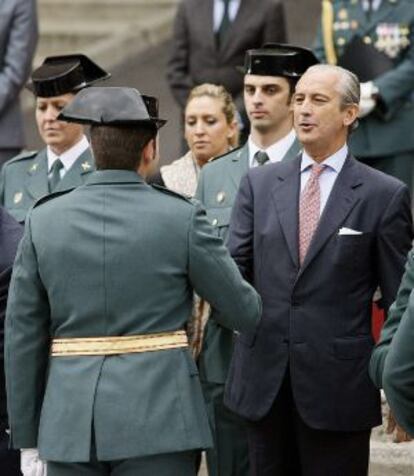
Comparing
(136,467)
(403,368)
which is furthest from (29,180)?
(403,368)

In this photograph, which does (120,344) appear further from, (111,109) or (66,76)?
(66,76)

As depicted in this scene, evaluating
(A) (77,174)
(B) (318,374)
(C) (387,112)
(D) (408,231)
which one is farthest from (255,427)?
(C) (387,112)

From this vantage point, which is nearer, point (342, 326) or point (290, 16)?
point (342, 326)

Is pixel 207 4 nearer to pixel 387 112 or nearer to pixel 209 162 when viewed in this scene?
pixel 387 112

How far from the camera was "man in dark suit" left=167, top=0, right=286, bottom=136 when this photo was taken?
10.8 meters

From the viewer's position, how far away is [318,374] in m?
6.89

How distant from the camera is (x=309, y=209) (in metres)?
6.99

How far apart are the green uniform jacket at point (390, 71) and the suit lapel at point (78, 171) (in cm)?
185

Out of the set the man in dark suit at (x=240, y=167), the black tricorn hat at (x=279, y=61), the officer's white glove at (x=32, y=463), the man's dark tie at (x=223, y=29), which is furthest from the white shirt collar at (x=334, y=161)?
the man's dark tie at (x=223, y=29)

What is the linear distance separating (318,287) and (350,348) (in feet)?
0.84

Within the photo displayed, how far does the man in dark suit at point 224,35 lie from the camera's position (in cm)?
1075

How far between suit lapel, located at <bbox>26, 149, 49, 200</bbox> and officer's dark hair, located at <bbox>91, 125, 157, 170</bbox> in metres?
2.33

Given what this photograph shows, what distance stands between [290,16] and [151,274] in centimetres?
854

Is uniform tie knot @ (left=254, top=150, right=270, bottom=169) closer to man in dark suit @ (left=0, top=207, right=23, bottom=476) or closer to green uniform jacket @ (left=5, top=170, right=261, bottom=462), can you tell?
man in dark suit @ (left=0, top=207, right=23, bottom=476)
